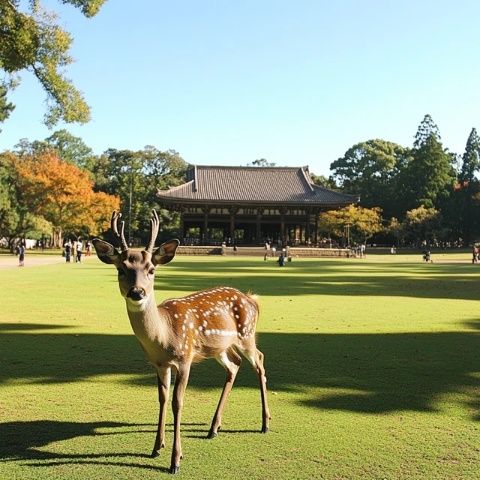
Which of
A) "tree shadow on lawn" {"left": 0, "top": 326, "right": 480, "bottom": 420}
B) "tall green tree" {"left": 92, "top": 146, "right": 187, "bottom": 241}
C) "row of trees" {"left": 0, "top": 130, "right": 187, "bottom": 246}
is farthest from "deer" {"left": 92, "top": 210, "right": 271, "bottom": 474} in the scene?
"tall green tree" {"left": 92, "top": 146, "right": 187, "bottom": 241}

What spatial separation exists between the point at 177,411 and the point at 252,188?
53.3 m

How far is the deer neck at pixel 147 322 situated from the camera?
371 centimetres

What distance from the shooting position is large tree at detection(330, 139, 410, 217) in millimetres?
70875

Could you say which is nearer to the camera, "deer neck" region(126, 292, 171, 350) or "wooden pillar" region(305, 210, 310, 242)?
"deer neck" region(126, 292, 171, 350)

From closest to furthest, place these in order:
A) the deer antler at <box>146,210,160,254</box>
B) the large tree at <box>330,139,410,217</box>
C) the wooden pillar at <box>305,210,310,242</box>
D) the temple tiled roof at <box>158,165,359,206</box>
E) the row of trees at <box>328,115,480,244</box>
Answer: the deer antler at <box>146,210,160,254</box>
the temple tiled roof at <box>158,165,359,206</box>
the wooden pillar at <box>305,210,310,242</box>
the row of trees at <box>328,115,480,244</box>
the large tree at <box>330,139,410,217</box>

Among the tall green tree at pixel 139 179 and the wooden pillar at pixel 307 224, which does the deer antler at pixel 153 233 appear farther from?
the tall green tree at pixel 139 179

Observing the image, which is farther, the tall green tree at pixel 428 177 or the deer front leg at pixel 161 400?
the tall green tree at pixel 428 177

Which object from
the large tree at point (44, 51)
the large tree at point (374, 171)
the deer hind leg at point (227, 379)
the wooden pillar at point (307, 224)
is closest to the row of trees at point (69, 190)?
the wooden pillar at point (307, 224)

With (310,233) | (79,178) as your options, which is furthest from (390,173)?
(79,178)

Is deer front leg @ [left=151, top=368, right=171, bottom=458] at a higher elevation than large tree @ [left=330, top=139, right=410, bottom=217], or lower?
lower

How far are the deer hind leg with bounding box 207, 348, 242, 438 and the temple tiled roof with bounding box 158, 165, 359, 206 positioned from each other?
47561 mm

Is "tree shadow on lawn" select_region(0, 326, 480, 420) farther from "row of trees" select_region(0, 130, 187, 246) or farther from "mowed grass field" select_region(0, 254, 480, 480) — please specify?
"row of trees" select_region(0, 130, 187, 246)

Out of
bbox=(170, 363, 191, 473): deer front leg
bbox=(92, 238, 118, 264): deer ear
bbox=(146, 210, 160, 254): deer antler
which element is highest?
bbox=(146, 210, 160, 254): deer antler

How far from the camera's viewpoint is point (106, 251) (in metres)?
3.86
